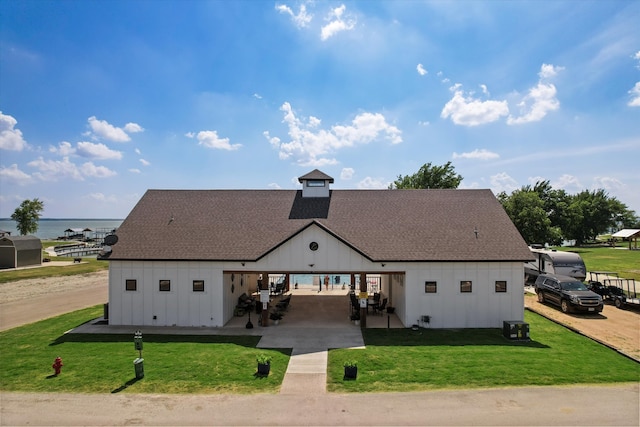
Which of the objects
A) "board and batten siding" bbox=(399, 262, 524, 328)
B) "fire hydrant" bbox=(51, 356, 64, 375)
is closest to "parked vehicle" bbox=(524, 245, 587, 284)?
"board and batten siding" bbox=(399, 262, 524, 328)

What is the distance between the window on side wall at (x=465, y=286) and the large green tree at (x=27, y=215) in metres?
87.3

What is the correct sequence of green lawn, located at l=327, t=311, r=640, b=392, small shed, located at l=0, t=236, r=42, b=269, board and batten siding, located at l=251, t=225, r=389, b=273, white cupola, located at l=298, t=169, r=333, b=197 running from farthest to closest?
small shed, located at l=0, t=236, r=42, b=269 → white cupola, located at l=298, t=169, r=333, b=197 → board and batten siding, located at l=251, t=225, r=389, b=273 → green lawn, located at l=327, t=311, r=640, b=392

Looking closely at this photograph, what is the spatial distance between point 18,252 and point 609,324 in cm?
6168

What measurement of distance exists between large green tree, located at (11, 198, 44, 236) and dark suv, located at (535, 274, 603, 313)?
9119 centimetres

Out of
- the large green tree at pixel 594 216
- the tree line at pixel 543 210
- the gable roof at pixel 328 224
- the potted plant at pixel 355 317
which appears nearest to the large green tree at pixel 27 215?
the tree line at pixel 543 210

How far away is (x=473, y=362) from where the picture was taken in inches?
Answer: 596

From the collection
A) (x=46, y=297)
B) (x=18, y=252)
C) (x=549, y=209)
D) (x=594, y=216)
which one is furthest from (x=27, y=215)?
(x=594, y=216)

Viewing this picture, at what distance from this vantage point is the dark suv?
75.7ft

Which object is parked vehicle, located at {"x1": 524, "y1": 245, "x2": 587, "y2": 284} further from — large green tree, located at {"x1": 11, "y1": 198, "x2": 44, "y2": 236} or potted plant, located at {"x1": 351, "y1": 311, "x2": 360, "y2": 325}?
large green tree, located at {"x1": 11, "y1": 198, "x2": 44, "y2": 236}

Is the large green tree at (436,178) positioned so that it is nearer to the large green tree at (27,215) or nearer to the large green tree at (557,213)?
the large green tree at (557,213)

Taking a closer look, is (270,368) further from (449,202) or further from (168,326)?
(449,202)

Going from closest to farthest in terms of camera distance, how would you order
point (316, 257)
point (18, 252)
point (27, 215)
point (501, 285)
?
1. point (316, 257)
2. point (501, 285)
3. point (18, 252)
4. point (27, 215)

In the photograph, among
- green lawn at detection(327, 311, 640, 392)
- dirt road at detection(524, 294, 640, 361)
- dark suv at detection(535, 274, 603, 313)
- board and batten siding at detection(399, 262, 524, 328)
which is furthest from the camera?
dark suv at detection(535, 274, 603, 313)

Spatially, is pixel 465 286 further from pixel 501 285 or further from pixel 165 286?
pixel 165 286
